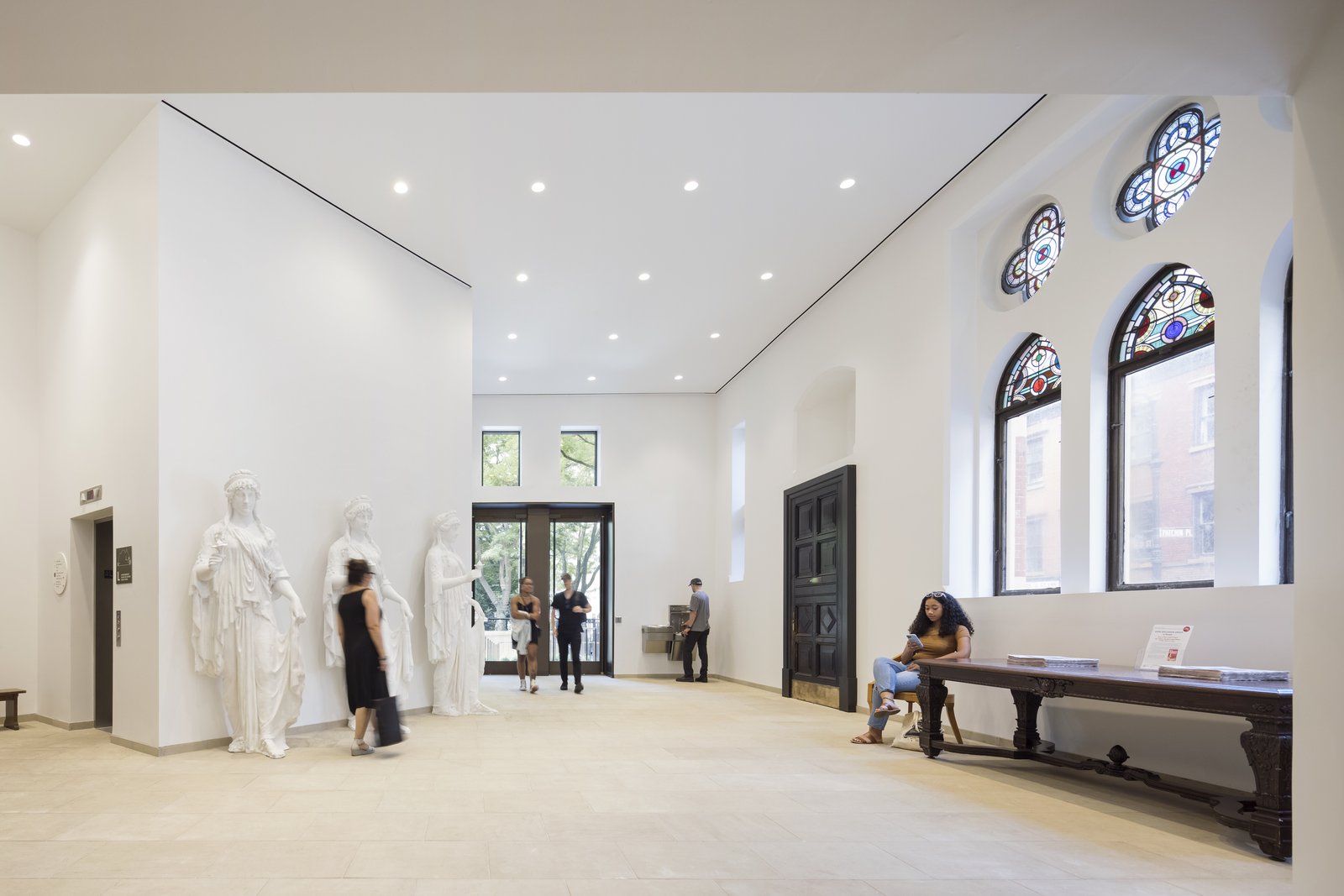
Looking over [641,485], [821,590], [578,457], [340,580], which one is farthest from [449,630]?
[578,457]

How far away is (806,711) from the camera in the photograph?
10328 mm

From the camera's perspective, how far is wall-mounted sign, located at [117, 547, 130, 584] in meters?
7.39

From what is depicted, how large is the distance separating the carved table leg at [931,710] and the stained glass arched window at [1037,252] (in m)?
2.97

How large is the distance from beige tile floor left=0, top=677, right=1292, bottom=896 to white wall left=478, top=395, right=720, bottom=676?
8.58m

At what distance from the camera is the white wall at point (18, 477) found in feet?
30.1

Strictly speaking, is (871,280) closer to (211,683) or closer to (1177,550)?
(1177,550)

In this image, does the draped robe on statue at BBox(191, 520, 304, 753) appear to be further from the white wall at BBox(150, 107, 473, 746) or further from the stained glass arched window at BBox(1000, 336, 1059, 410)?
the stained glass arched window at BBox(1000, 336, 1059, 410)

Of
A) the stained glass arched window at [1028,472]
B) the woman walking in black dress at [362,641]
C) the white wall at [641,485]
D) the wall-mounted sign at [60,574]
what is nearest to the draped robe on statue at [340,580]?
the woman walking in black dress at [362,641]

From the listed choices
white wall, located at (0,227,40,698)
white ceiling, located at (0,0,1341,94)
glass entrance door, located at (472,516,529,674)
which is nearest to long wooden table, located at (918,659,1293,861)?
white ceiling, located at (0,0,1341,94)

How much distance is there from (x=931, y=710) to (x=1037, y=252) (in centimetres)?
348

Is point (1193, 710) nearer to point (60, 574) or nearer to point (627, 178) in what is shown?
point (627, 178)

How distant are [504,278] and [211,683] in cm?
533

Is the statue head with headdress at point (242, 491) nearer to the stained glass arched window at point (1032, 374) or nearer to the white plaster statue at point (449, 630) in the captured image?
the white plaster statue at point (449, 630)

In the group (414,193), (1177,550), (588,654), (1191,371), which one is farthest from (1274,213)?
(588,654)
